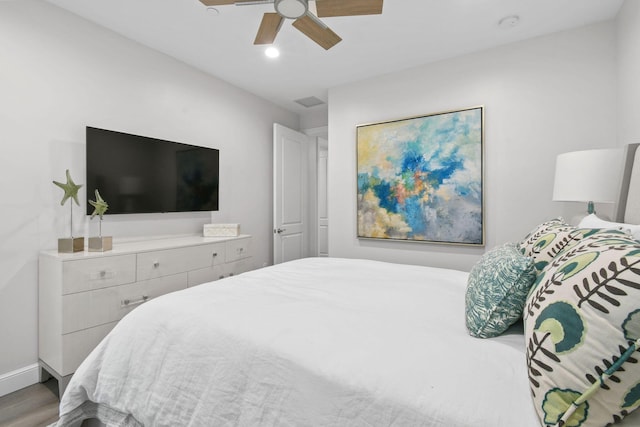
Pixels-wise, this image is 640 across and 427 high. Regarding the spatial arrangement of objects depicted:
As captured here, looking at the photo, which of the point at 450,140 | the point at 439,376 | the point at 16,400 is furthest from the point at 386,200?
the point at 16,400

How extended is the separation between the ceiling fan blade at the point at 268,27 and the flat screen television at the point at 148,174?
1.40m

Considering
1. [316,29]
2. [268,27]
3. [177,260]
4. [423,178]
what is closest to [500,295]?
[316,29]

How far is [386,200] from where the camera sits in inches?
129

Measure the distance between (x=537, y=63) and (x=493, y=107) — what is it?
18.2 inches

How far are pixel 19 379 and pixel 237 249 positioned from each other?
1.75 metres

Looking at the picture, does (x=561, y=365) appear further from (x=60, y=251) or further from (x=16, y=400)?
(x=16, y=400)

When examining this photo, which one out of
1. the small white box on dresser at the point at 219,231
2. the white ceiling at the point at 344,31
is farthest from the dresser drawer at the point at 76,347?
the white ceiling at the point at 344,31

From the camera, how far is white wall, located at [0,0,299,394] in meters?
2.02

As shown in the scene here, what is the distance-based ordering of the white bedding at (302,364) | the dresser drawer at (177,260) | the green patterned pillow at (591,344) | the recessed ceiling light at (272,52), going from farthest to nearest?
the recessed ceiling light at (272,52), the dresser drawer at (177,260), the white bedding at (302,364), the green patterned pillow at (591,344)

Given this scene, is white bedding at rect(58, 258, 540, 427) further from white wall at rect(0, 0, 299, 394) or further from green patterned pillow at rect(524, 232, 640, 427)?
white wall at rect(0, 0, 299, 394)

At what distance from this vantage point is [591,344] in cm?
60

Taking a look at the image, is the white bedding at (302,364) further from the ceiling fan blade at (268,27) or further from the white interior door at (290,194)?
the white interior door at (290,194)

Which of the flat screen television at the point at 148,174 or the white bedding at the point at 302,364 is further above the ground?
the flat screen television at the point at 148,174

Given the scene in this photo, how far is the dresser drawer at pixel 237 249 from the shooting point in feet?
9.78
